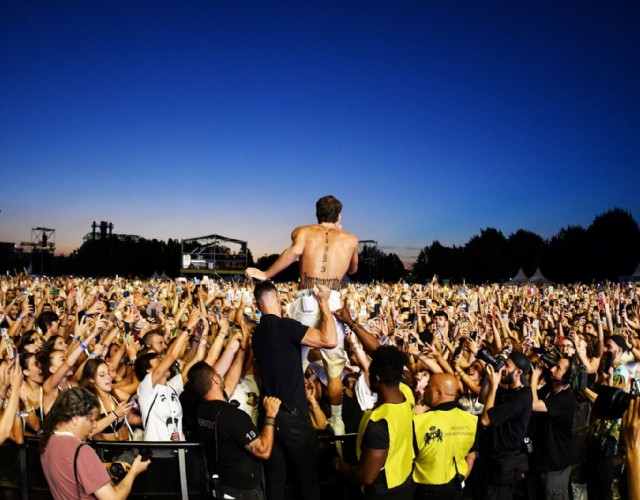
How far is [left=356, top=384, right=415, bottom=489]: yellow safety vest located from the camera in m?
3.42

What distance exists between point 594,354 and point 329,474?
492cm

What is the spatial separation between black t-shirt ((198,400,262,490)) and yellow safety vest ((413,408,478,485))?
1170mm

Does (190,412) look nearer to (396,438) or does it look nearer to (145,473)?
(145,473)

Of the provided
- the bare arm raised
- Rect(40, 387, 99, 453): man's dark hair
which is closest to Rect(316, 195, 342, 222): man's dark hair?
the bare arm raised

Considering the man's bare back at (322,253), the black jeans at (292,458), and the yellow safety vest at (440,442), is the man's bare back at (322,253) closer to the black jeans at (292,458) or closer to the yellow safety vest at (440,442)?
the black jeans at (292,458)

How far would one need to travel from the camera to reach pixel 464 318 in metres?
11.1

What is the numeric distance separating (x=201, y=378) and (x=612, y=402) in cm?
258

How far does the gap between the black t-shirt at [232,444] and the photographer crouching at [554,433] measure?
8.39 feet

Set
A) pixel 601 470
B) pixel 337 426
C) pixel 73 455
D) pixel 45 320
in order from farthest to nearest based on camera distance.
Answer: pixel 45 320 → pixel 337 426 → pixel 601 470 → pixel 73 455

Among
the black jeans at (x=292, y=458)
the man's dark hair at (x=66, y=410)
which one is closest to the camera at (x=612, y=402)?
the black jeans at (x=292, y=458)

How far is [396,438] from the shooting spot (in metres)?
3.44

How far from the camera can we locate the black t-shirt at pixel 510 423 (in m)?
4.16

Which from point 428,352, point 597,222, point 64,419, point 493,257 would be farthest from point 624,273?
point 64,419

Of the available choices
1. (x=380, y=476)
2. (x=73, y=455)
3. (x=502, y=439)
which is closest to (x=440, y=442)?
(x=380, y=476)
